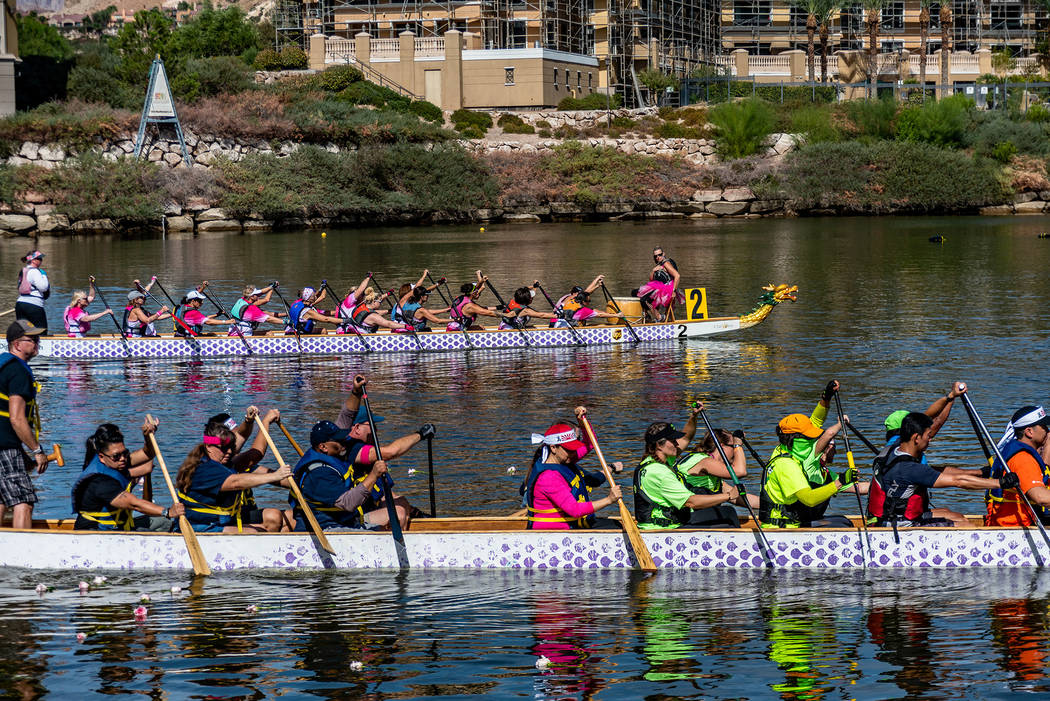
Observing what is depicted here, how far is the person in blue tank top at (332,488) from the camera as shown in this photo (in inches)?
567

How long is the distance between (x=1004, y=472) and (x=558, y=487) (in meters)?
4.66

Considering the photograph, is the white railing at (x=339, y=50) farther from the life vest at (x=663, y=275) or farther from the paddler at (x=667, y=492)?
the paddler at (x=667, y=492)

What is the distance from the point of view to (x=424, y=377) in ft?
90.7

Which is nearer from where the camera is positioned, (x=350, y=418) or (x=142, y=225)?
(x=350, y=418)

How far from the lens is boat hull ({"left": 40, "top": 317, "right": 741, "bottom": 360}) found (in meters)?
30.0

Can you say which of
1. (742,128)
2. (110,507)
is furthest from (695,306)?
(742,128)

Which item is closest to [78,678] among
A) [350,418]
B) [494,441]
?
[350,418]

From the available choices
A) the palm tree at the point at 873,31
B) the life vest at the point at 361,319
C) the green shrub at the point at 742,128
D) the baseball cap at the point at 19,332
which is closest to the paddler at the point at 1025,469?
the baseball cap at the point at 19,332

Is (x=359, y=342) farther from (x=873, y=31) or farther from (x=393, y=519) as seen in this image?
(x=873, y=31)

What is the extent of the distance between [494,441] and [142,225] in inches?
2189

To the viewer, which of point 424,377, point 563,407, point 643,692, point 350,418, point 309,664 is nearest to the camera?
point 643,692

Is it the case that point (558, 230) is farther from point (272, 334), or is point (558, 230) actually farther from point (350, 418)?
point (350, 418)

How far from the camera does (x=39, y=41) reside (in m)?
95.4

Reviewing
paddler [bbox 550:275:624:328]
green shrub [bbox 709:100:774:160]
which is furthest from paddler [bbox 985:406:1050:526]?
green shrub [bbox 709:100:774:160]
